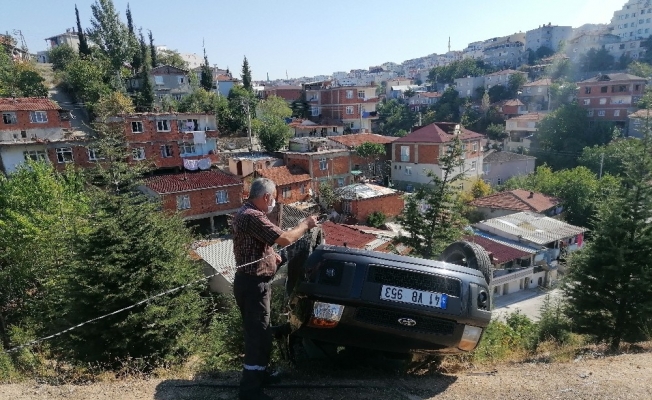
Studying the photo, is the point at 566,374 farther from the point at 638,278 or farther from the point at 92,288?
the point at 92,288

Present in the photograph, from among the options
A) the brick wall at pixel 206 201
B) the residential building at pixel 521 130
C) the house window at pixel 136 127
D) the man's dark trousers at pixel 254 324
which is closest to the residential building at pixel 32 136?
the house window at pixel 136 127

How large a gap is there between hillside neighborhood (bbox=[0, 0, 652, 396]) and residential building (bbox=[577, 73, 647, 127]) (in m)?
0.18

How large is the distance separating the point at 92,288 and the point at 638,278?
1111cm

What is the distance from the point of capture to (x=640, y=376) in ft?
14.2

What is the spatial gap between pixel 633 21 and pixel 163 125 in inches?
3912

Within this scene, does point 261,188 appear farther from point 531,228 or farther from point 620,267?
point 531,228

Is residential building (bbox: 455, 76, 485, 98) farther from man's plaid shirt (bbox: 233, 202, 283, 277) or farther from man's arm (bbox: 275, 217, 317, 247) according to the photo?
man's plaid shirt (bbox: 233, 202, 283, 277)

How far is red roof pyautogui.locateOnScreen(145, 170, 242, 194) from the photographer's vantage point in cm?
2592

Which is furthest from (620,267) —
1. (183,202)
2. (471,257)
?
(183,202)

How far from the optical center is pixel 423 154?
120 ft

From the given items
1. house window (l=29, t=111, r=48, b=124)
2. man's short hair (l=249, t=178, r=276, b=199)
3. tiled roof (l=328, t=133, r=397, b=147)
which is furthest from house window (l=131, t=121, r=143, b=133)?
man's short hair (l=249, t=178, r=276, b=199)

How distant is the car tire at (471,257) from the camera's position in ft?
15.1

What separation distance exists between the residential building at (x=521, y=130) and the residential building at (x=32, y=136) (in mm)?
49352

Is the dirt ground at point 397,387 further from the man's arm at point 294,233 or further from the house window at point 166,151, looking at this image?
the house window at point 166,151
